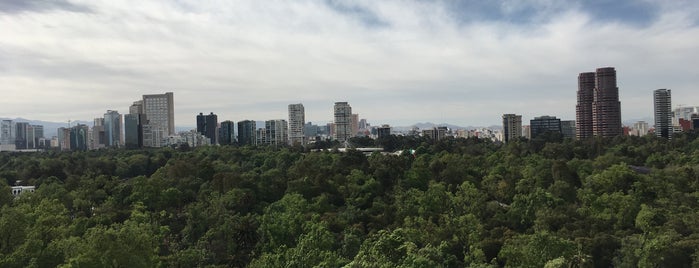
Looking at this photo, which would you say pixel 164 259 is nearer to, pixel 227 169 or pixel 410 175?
pixel 410 175

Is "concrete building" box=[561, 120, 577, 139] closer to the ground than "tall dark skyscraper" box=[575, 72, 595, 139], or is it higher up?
closer to the ground

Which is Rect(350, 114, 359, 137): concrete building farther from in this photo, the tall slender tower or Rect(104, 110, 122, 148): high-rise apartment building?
the tall slender tower

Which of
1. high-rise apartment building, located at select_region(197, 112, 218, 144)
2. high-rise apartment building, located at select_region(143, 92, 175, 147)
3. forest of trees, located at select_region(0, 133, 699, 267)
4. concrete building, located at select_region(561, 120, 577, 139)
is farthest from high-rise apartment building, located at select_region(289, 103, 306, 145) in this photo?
forest of trees, located at select_region(0, 133, 699, 267)

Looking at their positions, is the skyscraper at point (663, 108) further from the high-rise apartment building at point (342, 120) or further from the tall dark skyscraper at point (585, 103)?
the high-rise apartment building at point (342, 120)

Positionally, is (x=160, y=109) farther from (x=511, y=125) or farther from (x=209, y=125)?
(x=511, y=125)

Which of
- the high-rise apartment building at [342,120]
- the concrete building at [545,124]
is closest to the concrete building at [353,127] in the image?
the high-rise apartment building at [342,120]

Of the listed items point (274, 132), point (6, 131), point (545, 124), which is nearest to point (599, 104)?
point (545, 124)
